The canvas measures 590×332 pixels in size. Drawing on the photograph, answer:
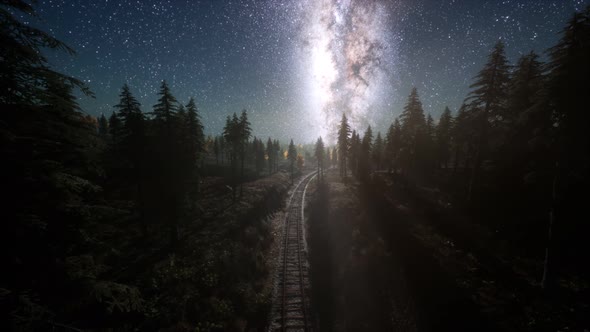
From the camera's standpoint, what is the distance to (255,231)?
2308cm

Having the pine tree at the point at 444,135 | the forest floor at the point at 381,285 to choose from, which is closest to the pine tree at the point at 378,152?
the pine tree at the point at 444,135

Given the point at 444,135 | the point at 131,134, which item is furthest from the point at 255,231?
the point at 444,135

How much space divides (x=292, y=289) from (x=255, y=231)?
9646mm

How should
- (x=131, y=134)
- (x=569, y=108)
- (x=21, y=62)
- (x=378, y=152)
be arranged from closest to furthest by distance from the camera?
(x=21, y=62), (x=569, y=108), (x=131, y=134), (x=378, y=152)

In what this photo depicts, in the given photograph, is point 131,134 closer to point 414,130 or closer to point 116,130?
point 116,130

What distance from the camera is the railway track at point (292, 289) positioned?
1175 centimetres

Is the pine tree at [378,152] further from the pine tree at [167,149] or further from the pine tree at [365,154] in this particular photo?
the pine tree at [167,149]

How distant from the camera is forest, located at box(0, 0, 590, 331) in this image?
4.42m

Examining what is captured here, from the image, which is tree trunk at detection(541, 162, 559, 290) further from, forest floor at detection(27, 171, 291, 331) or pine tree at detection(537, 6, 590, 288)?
forest floor at detection(27, 171, 291, 331)

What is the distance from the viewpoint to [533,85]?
18312 mm

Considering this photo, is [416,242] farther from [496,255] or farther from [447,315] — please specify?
[447,315]

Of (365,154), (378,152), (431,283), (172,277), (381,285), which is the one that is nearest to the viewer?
(431,283)

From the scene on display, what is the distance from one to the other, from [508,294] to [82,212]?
19.3 meters

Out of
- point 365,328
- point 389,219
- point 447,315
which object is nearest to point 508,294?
point 447,315
